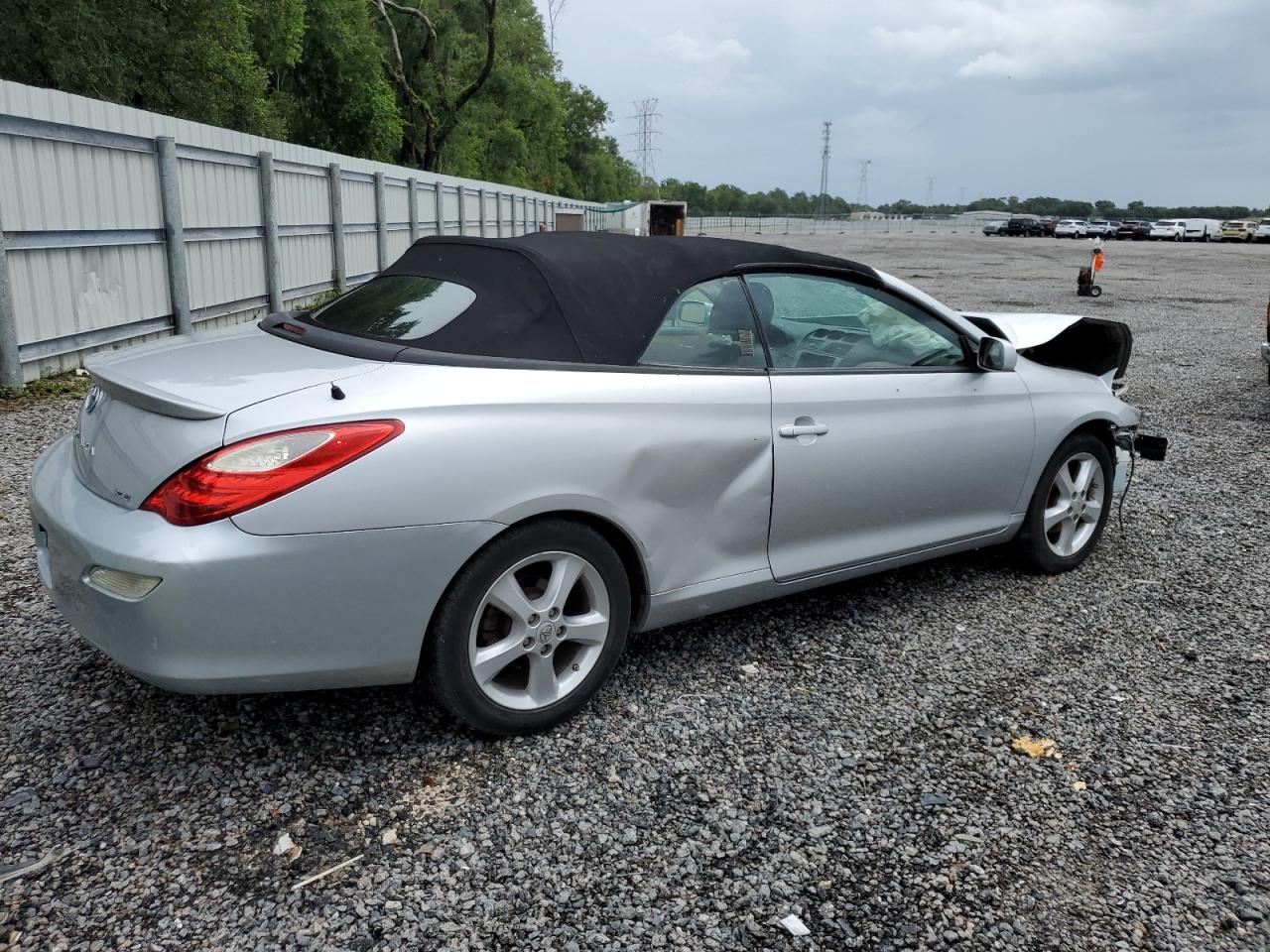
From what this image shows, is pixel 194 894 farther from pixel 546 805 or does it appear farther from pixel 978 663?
pixel 978 663

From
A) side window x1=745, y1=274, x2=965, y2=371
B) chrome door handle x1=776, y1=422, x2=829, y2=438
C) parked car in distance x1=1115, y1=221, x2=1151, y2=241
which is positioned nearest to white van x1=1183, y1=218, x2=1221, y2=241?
parked car in distance x1=1115, y1=221, x2=1151, y2=241

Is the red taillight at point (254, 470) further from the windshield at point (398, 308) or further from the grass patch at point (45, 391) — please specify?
the grass patch at point (45, 391)

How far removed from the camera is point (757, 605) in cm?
436

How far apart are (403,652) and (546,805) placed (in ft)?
1.88

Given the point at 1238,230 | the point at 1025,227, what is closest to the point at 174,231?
the point at 1238,230

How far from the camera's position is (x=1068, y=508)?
471cm

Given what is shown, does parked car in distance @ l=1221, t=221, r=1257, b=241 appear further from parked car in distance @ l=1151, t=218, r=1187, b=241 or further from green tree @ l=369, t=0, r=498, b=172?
green tree @ l=369, t=0, r=498, b=172

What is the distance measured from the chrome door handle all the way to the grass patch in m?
5.78

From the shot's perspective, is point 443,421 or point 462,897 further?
point 443,421

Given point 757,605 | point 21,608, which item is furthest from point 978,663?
point 21,608

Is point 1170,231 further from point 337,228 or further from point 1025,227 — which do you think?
point 337,228

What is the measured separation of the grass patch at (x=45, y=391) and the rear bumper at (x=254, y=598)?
17.5 ft

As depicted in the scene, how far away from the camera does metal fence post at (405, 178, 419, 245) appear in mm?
20562

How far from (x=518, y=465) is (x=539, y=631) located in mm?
514
